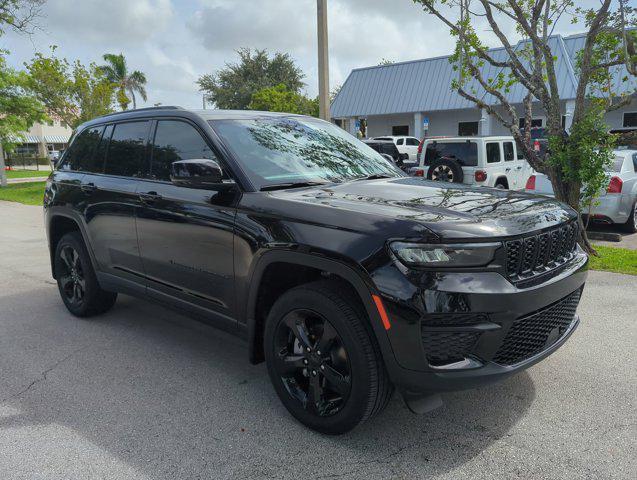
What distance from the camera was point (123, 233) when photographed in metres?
4.24

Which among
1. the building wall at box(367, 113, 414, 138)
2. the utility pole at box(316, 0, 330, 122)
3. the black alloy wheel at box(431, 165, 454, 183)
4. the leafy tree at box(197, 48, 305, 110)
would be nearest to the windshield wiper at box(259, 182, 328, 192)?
the utility pole at box(316, 0, 330, 122)

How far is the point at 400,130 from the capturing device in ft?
100

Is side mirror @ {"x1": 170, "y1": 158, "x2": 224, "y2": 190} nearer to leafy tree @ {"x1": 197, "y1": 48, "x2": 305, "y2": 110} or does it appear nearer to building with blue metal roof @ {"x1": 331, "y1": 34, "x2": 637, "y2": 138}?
building with blue metal roof @ {"x1": 331, "y1": 34, "x2": 637, "y2": 138}

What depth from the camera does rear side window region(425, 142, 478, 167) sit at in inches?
484

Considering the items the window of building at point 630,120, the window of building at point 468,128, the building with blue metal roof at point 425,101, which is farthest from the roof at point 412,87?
the window of building at point 630,120

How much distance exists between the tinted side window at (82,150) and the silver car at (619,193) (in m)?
7.65

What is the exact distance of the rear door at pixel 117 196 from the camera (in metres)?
4.16

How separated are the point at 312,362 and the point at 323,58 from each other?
810 centimetres

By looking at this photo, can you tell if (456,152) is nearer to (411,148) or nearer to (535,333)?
(535,333)

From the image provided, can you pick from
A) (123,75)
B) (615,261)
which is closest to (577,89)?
(615,261)

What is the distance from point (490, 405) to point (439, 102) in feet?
79.3

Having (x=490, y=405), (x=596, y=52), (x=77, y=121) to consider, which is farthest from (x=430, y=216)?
(x=77, y=121)

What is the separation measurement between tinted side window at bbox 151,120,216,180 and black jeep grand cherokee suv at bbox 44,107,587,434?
1 centimetres

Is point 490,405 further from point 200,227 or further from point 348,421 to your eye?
point 200,227
